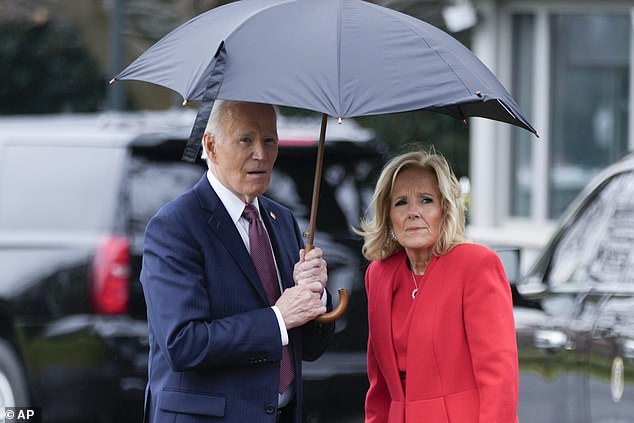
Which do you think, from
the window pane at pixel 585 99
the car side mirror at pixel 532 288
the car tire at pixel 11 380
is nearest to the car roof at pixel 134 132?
the car tire at pixel 11 380

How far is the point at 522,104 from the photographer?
12914 millimetres

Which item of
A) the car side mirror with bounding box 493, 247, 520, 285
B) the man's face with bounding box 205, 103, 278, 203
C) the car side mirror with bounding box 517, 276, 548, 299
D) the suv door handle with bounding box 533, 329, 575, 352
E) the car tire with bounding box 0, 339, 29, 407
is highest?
the man's face with bounding box 205, 103, 278, 203

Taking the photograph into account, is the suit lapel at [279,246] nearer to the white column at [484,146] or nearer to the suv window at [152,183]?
the suv window at [152,183]

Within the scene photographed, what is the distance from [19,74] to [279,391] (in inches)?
712

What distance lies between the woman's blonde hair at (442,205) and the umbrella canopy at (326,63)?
10.3 inches

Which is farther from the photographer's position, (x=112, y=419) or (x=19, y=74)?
(x=19, y=74)

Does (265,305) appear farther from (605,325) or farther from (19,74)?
(19,74)

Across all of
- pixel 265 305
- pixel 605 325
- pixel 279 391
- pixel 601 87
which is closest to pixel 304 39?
pixel 265 305

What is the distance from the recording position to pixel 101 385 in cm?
715

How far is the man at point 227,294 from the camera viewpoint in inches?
152

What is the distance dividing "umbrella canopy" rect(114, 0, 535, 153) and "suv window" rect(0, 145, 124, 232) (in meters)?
3.27

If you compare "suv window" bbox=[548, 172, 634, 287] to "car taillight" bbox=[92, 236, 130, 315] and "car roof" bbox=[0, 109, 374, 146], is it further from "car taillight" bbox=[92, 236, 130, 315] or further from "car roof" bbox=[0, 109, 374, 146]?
"car taillight" bbox=[92, 236, 130, 315]

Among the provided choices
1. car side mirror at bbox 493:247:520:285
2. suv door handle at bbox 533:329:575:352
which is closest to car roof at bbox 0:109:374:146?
car side mirror at bbox 493:247:520:285

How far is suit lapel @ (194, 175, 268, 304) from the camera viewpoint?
158 inches
